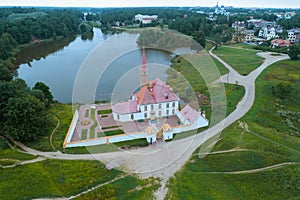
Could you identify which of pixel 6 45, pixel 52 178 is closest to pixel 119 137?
pixel 52 178

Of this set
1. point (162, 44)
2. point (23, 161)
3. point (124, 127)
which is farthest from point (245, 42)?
point (23, 161)

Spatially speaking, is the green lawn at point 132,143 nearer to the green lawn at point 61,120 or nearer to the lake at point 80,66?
the green lawn at point 61,120

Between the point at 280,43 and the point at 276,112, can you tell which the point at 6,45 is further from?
the point at 280,43

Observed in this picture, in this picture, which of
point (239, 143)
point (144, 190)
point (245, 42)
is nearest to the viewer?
point (144, 190)

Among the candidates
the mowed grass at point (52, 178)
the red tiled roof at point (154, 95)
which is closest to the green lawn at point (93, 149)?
the mowed grass at point (52, 178)

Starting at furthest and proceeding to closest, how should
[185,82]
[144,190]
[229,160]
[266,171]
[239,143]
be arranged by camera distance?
[185,82]
[239,143]
[229,160]
[266,171]
[144,190]

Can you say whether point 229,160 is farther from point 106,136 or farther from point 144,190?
point 106,136

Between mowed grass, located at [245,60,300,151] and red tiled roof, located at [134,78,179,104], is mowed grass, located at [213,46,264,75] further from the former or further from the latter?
red tiled roof, located at [134,78,179,104]

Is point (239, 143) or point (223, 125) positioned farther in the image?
point (223, 125)

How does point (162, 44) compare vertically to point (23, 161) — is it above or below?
above
